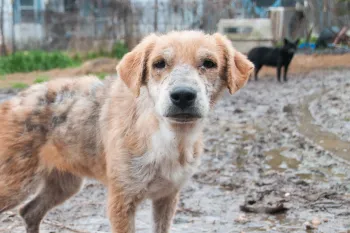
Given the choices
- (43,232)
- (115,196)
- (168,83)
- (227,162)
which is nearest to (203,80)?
(168,83)

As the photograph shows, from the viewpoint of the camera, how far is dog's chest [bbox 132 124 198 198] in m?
4.12

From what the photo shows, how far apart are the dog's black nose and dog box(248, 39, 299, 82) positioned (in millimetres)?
14823

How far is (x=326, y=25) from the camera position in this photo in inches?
941

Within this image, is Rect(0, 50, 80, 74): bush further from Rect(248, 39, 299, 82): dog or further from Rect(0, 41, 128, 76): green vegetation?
Rect(248, 39, 299, 82): dog

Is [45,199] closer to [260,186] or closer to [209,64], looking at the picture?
[209,64]

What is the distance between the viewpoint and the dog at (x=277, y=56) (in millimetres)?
18413

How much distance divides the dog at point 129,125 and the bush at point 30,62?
14.0 meters

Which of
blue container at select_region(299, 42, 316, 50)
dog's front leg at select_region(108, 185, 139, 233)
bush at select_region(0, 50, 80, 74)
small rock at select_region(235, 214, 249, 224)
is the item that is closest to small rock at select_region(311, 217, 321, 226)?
small rock at select_region(235, 214, 249, 224)

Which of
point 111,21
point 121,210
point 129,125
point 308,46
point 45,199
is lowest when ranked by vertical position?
point 308,46

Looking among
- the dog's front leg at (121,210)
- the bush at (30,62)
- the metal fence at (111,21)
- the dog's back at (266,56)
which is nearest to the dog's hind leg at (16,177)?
the dog's front leg at (121,210)

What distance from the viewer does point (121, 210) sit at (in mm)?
4141

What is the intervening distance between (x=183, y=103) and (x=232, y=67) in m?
0.67

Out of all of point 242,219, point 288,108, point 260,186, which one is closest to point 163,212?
point 242,219

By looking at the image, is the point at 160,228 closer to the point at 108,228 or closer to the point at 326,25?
the point at 108,228
